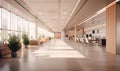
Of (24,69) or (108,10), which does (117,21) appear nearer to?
(108,10)

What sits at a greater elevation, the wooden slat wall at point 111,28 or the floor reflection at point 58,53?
the wooden slat wall at point 111,28

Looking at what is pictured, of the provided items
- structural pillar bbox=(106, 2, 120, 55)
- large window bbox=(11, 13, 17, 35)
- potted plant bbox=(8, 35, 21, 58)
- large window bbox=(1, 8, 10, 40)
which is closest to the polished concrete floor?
potted plant bbox=(8, 35, 21, 58)

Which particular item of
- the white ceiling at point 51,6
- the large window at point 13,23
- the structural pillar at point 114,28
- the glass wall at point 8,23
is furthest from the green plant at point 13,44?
the large window at point 13,23

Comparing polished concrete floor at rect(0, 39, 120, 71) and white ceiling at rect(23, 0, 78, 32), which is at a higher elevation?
white ceiling at rect(23, 0, 78, 32)

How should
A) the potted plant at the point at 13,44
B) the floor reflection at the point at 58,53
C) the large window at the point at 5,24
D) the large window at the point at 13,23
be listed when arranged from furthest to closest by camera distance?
the large window at the point at 13,23 < the large window at the point at 5,24 < the floor reflection at the point at 58,53 < the potted plant at the point at 13,44

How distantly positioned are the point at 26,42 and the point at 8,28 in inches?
72.2

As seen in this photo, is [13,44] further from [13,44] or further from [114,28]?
[114,28]

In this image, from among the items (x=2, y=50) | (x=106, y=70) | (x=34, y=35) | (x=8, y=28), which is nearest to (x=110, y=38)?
(x=106, y=70)

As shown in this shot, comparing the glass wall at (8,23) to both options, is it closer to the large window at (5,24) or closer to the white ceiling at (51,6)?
the large window at (5,24)

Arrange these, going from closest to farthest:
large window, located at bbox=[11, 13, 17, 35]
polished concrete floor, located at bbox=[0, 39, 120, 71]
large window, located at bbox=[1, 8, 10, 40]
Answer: polished concrete floor, located at bbox=[0, 39, 120, 71] → large window, located at bbox=[1, 8, 10, 40] → large window, located at bbox=[11, 13, 17, 35]

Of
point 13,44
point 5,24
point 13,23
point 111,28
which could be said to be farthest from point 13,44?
point 13,23

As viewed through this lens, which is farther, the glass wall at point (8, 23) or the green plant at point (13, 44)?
the glass wall at point (8, 23)

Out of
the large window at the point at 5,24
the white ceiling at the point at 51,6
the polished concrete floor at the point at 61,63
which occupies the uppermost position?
the white ceiling at the point at 51,6

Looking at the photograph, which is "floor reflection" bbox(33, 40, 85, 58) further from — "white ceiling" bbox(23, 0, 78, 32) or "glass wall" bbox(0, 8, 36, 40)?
"white ceiling" bbox(23, 0, 78, 32)
